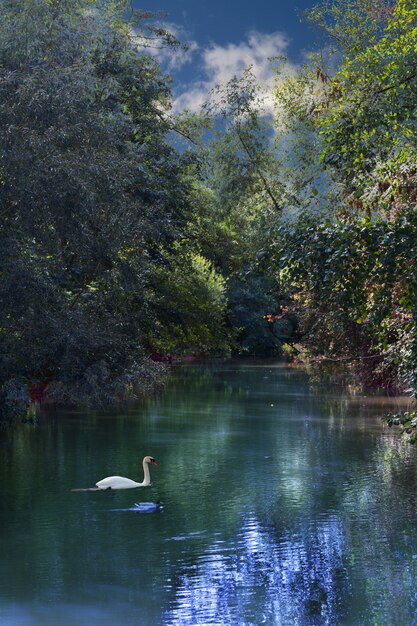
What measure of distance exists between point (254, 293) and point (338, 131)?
64733mm

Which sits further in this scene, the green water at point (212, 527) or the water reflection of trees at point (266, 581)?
the green water at point (212, 527)

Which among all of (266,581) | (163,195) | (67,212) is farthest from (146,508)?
(163,195)

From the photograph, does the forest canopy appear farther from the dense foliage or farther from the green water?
the green water

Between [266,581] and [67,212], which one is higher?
[67,212]

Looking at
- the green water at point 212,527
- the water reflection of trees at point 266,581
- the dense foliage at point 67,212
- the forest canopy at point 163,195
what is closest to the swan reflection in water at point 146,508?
the green water at point 212,527

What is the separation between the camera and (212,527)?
637 inches

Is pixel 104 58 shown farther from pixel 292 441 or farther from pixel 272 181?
pixel 272 181

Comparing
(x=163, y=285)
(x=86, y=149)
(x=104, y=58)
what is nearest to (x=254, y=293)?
(x=163, y=285)

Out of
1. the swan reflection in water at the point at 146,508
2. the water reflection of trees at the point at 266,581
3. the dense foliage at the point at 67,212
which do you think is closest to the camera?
the water reflection of trees at the point at 266,581

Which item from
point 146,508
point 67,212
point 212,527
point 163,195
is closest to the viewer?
point 212,527

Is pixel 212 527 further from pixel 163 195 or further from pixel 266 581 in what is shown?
pixel 163 195

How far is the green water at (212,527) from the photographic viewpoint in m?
11.8

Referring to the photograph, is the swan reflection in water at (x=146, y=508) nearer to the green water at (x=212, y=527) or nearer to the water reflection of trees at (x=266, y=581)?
the green water at (x=212, y=527)

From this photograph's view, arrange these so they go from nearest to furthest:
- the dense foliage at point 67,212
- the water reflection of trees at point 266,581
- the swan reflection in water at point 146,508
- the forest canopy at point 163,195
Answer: the water reflection of trees at point 266,581, the forest canopy at point 163,195, the swan reflection in water at point 146,508, the dense foliage at point 67,212
